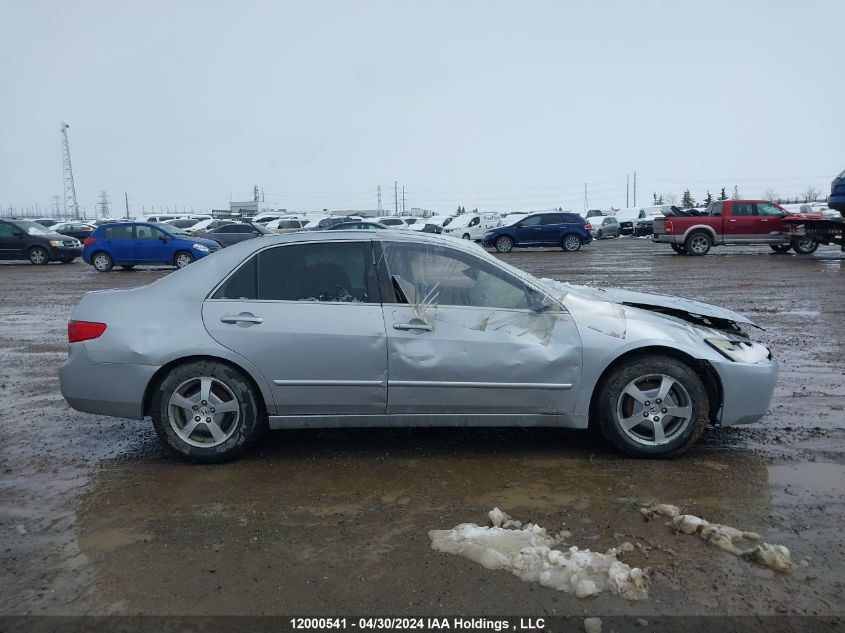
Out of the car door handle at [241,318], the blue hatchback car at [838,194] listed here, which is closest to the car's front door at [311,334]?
the car door handle at [241,318]

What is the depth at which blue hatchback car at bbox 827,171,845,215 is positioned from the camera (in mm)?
20812

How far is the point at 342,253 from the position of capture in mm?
4820

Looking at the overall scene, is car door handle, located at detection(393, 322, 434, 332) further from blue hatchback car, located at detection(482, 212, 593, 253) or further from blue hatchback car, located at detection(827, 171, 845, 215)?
blue hatchback car, located at detection(482, 212, 593, 253)

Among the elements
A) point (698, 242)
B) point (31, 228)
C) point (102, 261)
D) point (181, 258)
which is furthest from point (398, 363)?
point (31, 228)

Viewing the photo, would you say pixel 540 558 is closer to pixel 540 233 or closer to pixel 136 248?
pixel 136 248

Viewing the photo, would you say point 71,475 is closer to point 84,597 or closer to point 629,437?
point 84,597

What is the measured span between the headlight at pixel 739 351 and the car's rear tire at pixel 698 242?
21.5 metres

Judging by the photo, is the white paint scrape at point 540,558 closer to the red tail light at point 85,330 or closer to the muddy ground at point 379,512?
the muddy ground at point 379,512

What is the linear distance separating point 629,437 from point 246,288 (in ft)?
8.88

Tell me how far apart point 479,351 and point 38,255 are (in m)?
24.6

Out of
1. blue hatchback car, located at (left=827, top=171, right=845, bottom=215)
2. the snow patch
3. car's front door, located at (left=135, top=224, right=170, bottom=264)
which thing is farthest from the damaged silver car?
blue hatchback car, located at (left=827, top=171, right=845, bottom=215)

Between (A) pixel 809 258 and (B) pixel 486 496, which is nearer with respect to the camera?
(B) pixel 486 496

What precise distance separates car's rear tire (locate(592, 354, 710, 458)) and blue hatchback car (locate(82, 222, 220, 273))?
19.2 meters

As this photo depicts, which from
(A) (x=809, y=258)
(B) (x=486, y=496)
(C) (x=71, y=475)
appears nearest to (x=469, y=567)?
(B) (x=486, y=496)
